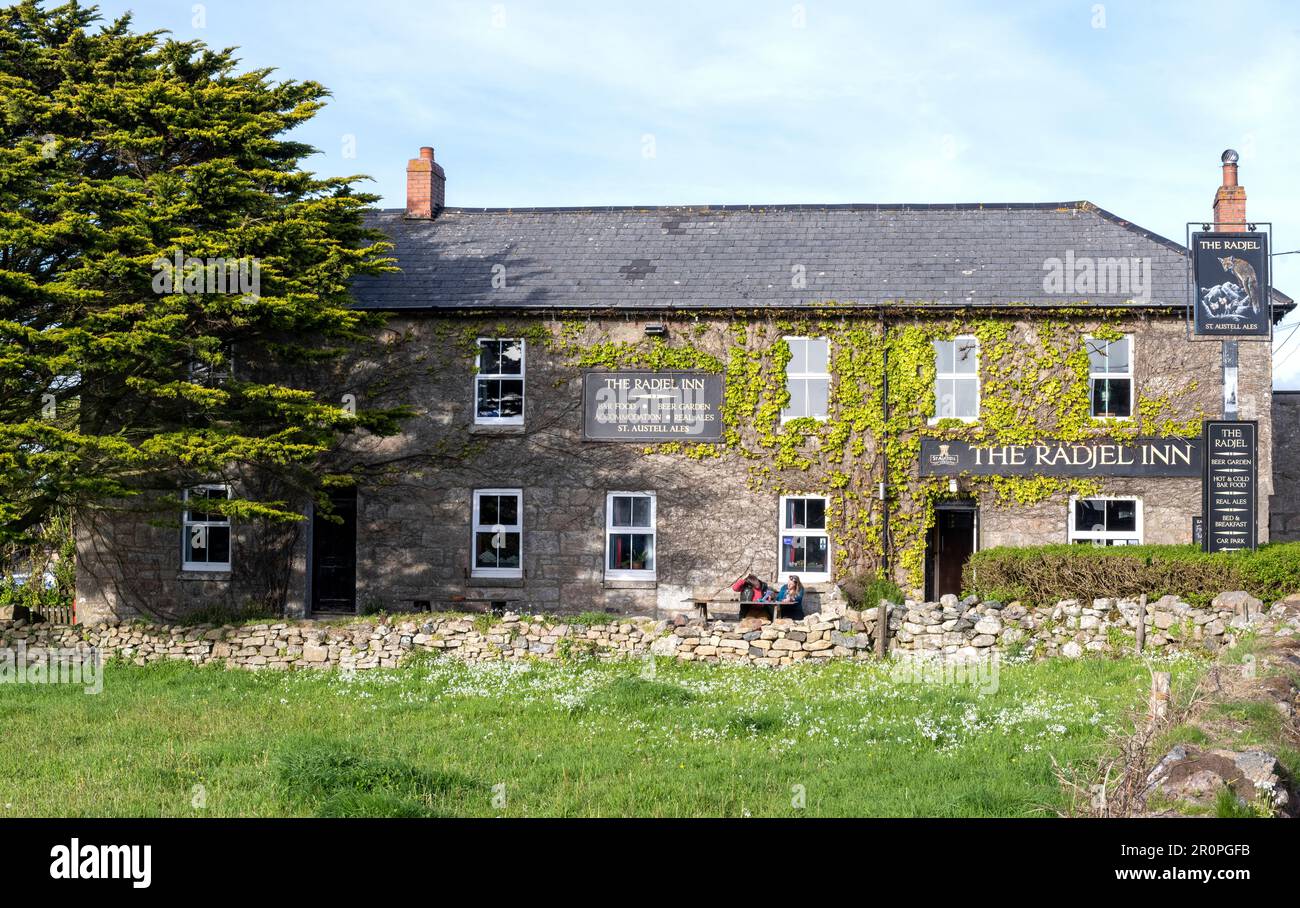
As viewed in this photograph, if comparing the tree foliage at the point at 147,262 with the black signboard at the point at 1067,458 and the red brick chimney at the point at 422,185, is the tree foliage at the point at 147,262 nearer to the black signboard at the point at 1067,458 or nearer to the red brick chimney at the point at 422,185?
the red brick chimney at the point at 422,185

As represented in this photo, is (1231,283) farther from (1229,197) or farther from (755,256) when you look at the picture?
(755,256)

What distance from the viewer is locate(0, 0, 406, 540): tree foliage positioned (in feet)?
53.2

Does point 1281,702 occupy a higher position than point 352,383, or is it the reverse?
point 352,383

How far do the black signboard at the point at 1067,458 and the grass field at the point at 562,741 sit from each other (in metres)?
7.07

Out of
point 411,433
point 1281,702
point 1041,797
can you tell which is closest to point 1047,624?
point 1281,702

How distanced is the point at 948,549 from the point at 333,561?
12.3 m

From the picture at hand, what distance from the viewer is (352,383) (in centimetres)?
2186

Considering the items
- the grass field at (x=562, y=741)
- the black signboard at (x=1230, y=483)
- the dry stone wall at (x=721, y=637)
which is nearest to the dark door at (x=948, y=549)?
the dry stone wall at (x=721, y=637)

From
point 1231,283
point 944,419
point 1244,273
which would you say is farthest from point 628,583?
point 1244,273

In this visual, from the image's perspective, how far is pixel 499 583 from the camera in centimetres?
2147

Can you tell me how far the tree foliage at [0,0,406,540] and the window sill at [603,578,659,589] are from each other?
5336 mm
